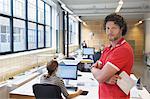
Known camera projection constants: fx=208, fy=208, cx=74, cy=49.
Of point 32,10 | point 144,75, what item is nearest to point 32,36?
point 32,10

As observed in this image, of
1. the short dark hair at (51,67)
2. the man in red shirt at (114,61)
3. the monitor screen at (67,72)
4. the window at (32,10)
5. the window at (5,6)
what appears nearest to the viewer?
the man in red shirt at (114,61)

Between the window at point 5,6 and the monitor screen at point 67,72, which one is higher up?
the window at point 5,6

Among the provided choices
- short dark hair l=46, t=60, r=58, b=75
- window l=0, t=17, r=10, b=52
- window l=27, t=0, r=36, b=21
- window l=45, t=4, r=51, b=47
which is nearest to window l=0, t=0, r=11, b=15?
window l=0, t=17, r=10, b=52

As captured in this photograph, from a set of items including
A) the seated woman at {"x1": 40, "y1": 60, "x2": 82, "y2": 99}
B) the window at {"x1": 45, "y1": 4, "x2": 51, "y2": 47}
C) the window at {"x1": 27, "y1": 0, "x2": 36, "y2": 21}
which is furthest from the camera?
the window at {"x1": 45, "y1": 4, "x2": 51, "y2": 47}

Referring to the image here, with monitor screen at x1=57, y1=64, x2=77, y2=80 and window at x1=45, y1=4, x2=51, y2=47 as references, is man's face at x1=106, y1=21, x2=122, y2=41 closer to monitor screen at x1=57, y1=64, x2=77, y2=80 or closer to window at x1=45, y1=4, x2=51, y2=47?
monitor screen at x1=57, y1=64, x2=77, y2=80

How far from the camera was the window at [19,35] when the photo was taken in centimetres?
530

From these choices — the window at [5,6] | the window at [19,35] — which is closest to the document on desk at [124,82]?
the window at [5,6]

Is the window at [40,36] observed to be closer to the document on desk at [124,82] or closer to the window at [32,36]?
the window at [32,36]

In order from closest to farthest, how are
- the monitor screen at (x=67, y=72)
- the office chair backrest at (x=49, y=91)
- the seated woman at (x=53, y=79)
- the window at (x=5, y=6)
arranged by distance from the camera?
the office chair backrest at (x=49, y=91)
the seated woman at (x=53, y=79)
the monitor screen at (x=67, y=72)
the window at (x=5, y=6)

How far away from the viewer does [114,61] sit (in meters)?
1.65

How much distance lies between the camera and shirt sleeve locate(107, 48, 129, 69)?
1.65 meters

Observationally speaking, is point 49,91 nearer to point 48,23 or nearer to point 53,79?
point 53,79

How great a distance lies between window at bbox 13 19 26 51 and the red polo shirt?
12.8 ft

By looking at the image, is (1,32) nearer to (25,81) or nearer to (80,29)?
(25,81)
